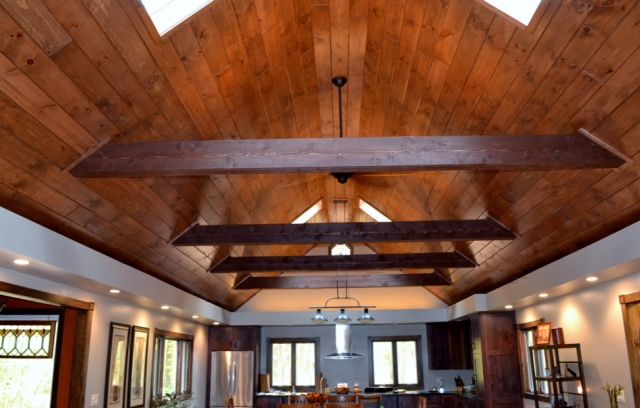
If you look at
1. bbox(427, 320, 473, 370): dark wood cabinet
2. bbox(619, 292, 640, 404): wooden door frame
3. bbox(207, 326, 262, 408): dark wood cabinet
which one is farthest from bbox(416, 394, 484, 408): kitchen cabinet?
bbox(619, 292, 640, 404): wooden door frame

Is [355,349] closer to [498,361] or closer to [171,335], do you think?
[498,361]

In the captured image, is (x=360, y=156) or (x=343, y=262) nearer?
→ (x=360, y=156)

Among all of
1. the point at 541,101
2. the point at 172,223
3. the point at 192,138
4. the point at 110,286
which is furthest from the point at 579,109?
the point at 110,286

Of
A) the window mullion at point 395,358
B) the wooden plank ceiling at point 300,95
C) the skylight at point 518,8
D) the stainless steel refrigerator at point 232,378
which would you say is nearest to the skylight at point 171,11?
the wooden plank ceiling at point 300,95

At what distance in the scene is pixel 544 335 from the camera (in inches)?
272

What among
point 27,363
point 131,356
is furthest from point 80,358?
point 27,363

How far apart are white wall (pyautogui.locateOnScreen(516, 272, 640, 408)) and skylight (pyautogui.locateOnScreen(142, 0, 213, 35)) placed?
4573 mm

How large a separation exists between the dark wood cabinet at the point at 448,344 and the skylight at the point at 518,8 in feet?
27.1

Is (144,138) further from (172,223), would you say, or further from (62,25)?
(172,223)

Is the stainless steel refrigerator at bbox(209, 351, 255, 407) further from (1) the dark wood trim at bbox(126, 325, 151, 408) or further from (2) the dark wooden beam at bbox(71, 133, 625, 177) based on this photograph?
(2) the dark wooden beam at bbox(71, 133, 625, 177)

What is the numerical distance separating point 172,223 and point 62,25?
315cm

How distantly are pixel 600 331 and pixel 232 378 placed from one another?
266 inches

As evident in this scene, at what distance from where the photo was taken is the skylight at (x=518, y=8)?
135 inches

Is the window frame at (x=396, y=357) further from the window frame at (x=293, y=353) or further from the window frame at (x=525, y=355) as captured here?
the window frame at (x=525, y=355)
